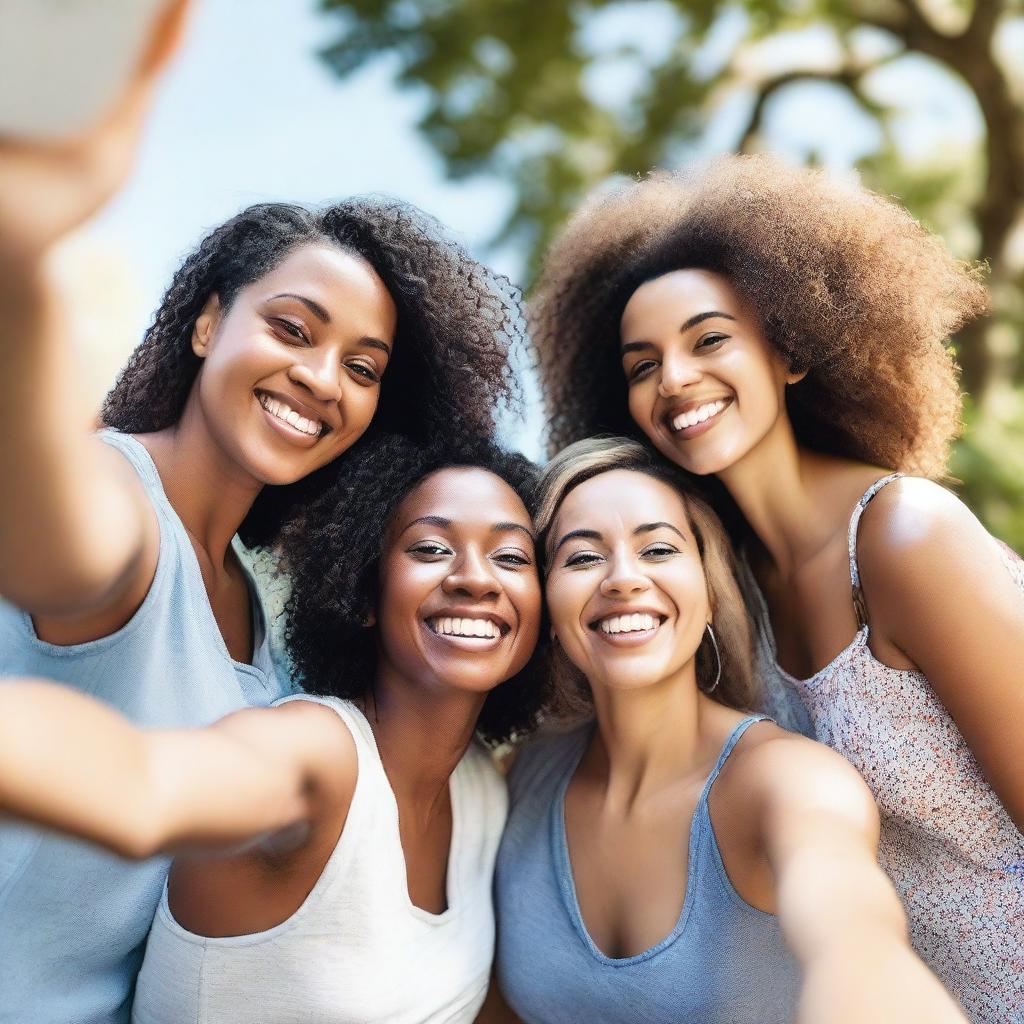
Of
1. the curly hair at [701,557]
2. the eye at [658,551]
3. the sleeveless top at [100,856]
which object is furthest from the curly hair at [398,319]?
the eye at [658,551]

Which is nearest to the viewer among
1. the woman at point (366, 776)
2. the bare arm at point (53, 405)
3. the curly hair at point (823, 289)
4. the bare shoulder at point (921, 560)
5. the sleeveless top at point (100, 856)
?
the bare arm at point (53, 405)

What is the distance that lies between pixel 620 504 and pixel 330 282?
38.9 inches

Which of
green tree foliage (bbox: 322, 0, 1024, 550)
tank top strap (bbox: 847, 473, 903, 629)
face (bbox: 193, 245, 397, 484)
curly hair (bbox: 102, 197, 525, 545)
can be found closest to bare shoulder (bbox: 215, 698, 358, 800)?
face (bbox: 193, 245, 397, 484)

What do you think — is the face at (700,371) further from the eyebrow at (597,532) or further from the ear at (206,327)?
the ear at (206,327)

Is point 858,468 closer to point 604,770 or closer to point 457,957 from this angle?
point 604,770

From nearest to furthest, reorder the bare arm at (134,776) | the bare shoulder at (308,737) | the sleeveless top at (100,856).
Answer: the bare arm at (134,776) < the bare shoulder at (308,737) < the sleeveless top at (100,856)

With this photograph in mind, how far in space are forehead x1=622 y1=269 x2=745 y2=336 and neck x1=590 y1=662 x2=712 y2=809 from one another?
3.32 feet

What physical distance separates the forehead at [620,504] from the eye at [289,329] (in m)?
0.84

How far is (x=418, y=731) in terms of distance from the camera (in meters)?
2.93

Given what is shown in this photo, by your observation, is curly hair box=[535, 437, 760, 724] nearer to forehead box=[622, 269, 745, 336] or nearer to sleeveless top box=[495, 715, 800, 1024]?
sleeveless top box=[495, 715, 800, 1024]

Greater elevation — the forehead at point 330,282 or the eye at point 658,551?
the forehead at point 330,282

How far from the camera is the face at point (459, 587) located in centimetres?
282

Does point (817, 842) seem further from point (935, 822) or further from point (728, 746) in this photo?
point (935, 822)

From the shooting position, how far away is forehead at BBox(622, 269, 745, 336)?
3.22 metres
